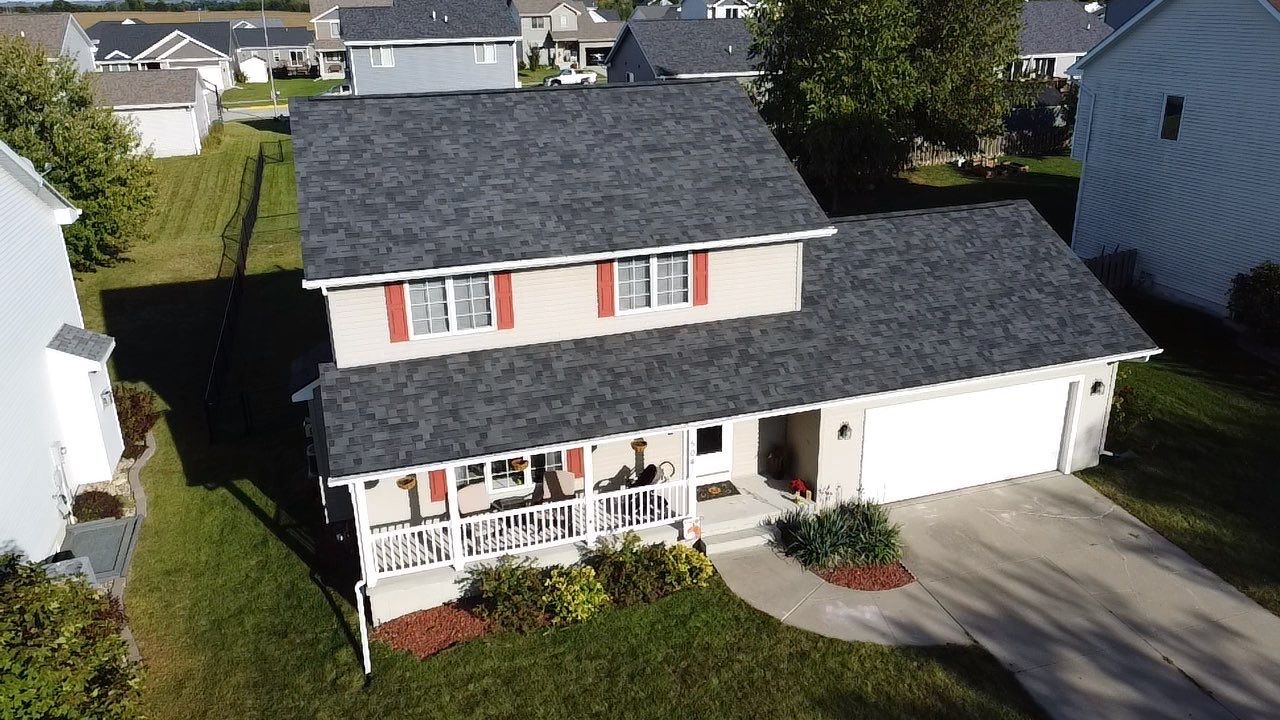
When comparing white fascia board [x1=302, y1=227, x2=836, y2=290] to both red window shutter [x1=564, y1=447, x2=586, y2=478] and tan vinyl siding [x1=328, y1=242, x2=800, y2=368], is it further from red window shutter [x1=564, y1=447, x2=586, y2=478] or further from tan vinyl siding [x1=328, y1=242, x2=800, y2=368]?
red window shutter [x1=564, y1=447, x2=586, y2=478]

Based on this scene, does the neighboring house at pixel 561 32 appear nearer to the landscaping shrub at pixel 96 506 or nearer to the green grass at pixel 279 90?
the green grass at pixel 279 90

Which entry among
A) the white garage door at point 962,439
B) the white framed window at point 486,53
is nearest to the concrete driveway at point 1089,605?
the white garage door at point 962,439

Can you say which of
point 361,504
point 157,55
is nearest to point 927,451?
point 361,504

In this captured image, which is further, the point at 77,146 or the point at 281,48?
the point at 281,48

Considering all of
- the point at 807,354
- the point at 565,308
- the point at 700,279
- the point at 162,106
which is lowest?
the point at 807,354

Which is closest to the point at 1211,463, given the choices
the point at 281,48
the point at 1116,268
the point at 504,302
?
the point at 1116,268

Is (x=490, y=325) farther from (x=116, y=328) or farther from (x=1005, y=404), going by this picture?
(x=116, y=328)

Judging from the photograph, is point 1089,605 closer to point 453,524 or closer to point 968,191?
point 453,524
